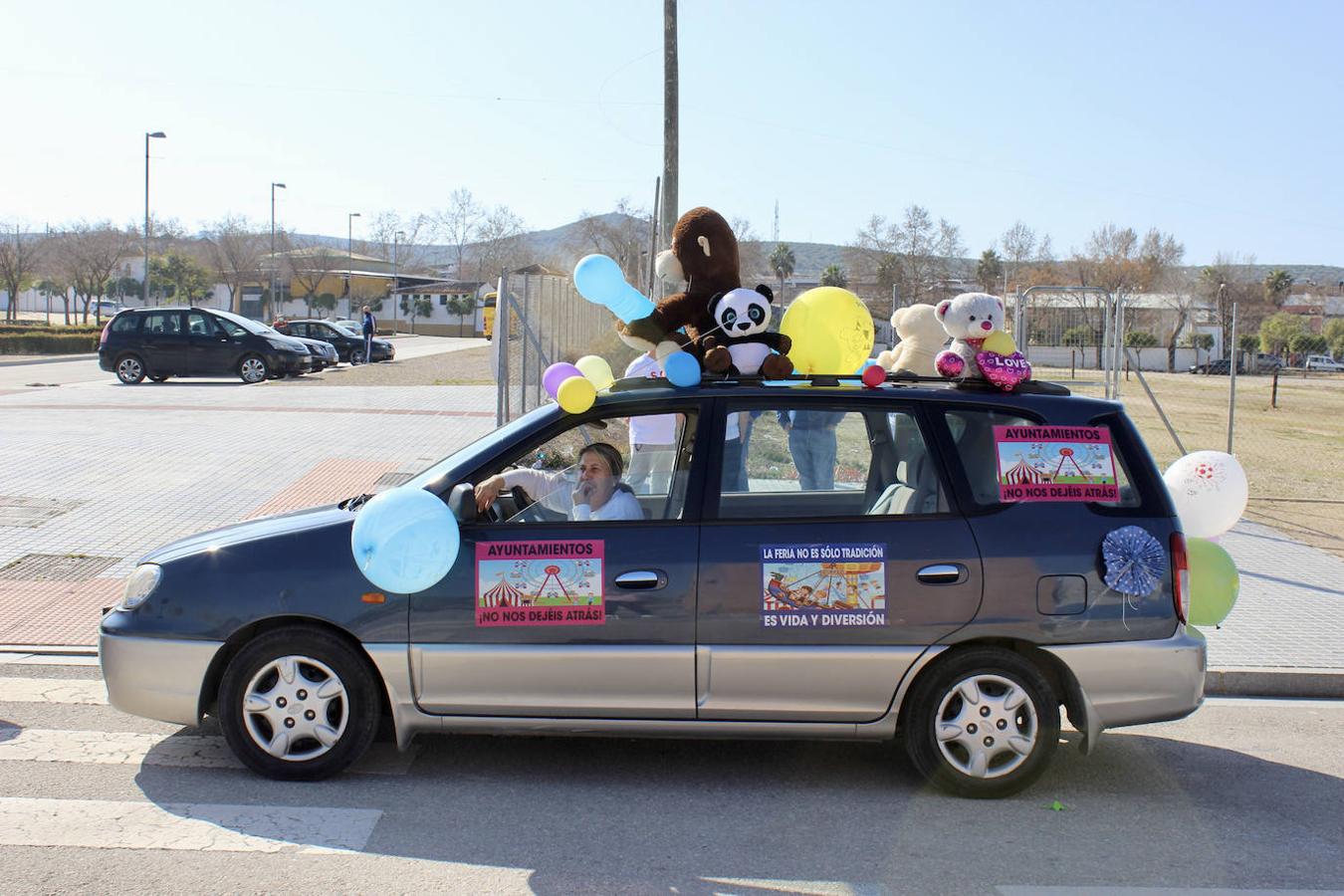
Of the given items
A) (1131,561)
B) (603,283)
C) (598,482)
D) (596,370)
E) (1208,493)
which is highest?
Answer: (603,283)

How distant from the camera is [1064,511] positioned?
4.82 metres

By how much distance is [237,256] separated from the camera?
72.8 metres

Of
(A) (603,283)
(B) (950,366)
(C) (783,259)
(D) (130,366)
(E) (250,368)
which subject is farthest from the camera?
(C) (783,259)

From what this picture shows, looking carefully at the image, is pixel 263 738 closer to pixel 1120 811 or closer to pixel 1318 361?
pixel 1120 811

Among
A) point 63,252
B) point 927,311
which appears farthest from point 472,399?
point 63,252

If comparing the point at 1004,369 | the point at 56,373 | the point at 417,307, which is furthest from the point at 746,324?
the point at 417,307

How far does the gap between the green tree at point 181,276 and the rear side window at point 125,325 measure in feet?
182

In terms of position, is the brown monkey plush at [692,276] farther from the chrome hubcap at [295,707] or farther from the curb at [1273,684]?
the chrome hubcap at [295,707]

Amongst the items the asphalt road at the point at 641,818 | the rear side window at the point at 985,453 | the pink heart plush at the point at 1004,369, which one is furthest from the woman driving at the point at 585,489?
the pink heart plush at the point at 1004,369

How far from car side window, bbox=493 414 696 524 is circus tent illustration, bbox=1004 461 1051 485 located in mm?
1323

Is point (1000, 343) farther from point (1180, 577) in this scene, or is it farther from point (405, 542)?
point (405, 542)

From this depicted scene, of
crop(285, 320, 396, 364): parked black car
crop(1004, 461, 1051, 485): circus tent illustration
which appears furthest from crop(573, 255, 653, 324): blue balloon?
crop(285, 320, 396, 364): parked black car

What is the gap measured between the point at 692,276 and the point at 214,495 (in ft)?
16.4

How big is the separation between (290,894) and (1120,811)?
3209 millimetres
